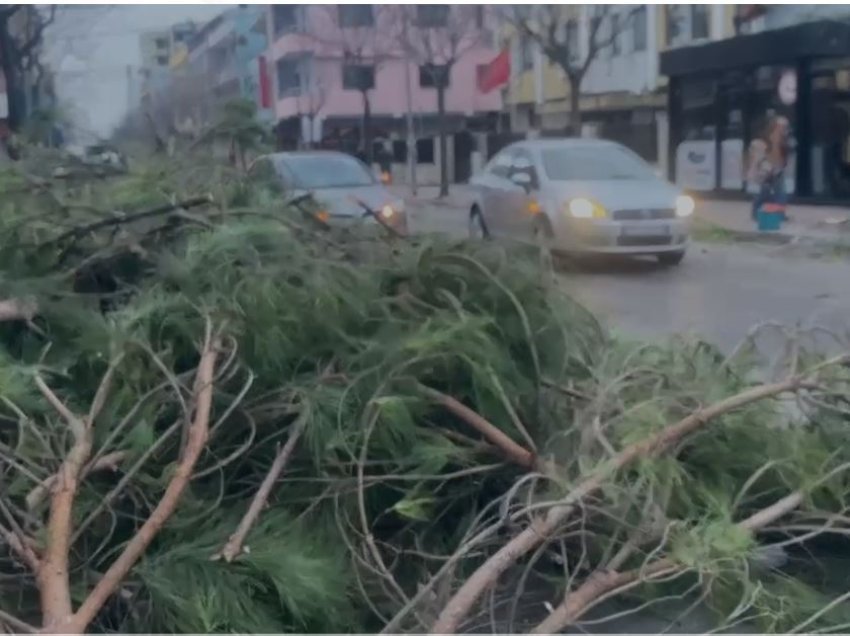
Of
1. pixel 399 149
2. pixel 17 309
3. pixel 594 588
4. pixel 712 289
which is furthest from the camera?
pixel 712 289

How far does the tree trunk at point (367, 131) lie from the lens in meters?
4.23

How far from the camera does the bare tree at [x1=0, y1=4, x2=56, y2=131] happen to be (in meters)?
4.43

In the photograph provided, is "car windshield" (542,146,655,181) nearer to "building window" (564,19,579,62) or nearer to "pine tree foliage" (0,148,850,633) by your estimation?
"building window" (564,19,579,62)

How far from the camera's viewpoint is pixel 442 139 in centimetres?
427

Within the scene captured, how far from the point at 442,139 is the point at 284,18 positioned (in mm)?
563

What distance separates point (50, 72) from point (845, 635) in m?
2.84

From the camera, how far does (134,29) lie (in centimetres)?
431

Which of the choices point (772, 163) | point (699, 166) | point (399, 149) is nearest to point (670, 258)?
point (699, 166)

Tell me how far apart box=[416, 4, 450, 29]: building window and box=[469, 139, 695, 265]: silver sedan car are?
42 centimetres

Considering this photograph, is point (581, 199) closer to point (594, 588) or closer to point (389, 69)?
point (389, 69)

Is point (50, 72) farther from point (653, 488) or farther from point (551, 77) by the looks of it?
point (653, 488)

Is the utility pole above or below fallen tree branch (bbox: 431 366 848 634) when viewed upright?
above

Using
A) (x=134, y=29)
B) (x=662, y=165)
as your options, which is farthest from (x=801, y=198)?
(x=134, y=29)

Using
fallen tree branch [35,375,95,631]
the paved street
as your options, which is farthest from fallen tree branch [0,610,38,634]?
the paved street
